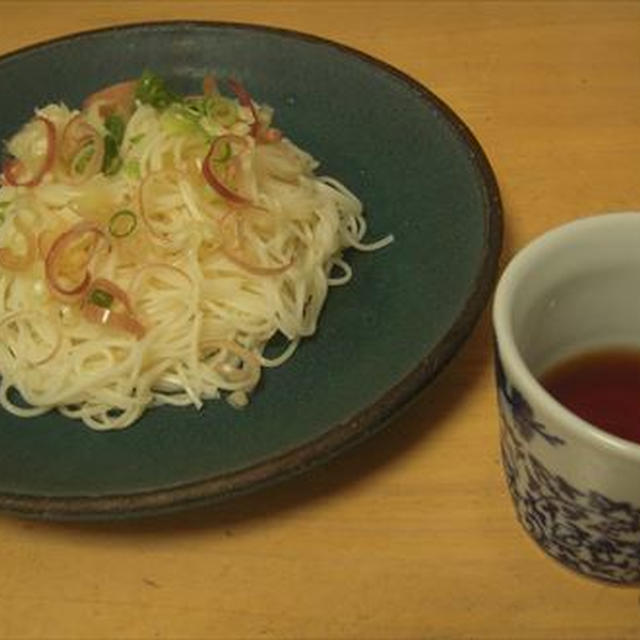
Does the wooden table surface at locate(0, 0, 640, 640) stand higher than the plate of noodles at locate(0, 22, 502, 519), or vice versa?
the plate of noodles at locate(0, 22, 502, 519)

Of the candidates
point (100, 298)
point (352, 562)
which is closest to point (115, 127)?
point (100, 298)

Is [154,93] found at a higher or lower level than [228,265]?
higher

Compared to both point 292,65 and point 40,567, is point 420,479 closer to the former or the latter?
Result: point 40,567

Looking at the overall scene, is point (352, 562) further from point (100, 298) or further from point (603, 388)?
point (100, 298)

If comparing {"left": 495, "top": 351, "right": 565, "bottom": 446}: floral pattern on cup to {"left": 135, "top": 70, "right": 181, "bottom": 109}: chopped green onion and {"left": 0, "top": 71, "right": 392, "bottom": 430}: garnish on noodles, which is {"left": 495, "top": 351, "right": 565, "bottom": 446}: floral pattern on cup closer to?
{"left": 0, "top": 71, "right": 392, "bottom": 430}: garnish on noodles

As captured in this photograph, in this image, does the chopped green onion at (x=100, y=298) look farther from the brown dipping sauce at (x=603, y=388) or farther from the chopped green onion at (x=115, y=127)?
the brown dipping sauce at (x=603, y=388)

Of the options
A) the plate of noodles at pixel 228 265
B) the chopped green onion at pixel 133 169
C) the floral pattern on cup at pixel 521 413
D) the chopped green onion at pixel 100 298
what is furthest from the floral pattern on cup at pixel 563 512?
the chopped green onion at pixel 133 169

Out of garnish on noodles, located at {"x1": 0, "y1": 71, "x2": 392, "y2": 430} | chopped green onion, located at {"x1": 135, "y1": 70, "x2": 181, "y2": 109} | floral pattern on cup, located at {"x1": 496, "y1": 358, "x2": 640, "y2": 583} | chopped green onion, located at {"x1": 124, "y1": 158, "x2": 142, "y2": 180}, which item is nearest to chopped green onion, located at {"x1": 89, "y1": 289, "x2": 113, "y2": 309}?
garnish on noodles, located at {"x1": 0, "y1": 71, "x2": 392, "y2": 430}
